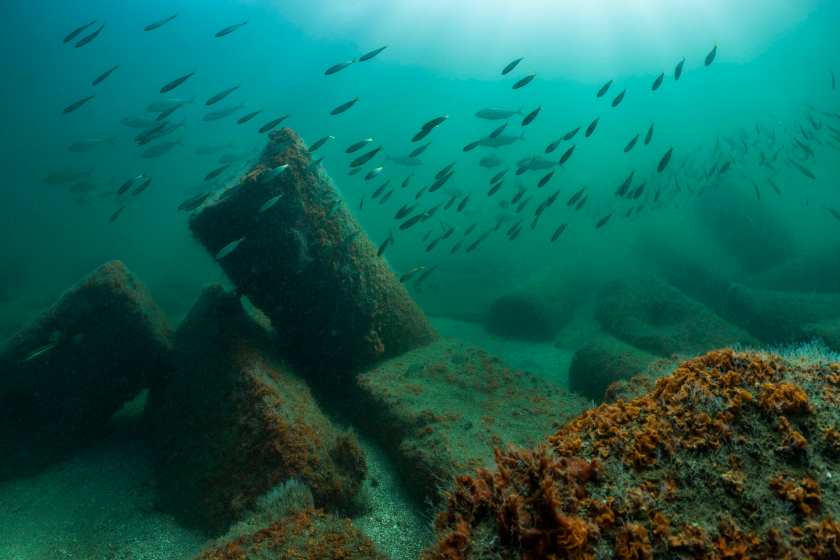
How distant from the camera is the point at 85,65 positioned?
2478 inches

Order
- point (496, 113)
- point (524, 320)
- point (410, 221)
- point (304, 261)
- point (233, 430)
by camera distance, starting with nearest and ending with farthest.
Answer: point (233, 430)
point (304, 261)
point (410, 221)
point (496, 113)
point (524, 320)

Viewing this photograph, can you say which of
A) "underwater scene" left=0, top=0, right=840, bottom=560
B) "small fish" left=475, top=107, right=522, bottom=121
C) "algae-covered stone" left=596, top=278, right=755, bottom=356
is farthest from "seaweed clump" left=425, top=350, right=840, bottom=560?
"small fish" left=475, top=107, right=522, bottom=121

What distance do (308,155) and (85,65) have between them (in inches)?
3099

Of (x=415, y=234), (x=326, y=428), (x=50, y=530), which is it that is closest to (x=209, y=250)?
(x=326, y=428)

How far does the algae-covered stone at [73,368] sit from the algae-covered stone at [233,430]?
1.73 feet

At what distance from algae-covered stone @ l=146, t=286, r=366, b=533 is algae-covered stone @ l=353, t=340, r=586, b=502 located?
73 cm

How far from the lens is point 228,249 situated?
588 centimetres

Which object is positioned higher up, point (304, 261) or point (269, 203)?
point (269, 203)

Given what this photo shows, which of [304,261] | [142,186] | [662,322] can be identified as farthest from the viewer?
[662,322]

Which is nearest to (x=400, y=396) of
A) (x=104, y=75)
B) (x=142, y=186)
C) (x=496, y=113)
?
(x=142, y=186)

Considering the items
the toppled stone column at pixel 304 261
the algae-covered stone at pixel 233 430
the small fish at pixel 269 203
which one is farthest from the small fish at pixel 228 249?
the algae-covered stone at pixel 233 430

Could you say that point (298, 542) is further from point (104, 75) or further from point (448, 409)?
point (104, 75)

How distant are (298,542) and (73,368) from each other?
527 centimetres

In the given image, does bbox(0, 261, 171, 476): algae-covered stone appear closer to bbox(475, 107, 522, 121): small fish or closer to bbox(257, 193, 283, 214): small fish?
bbox(257, 193, 283, 214): small fish
